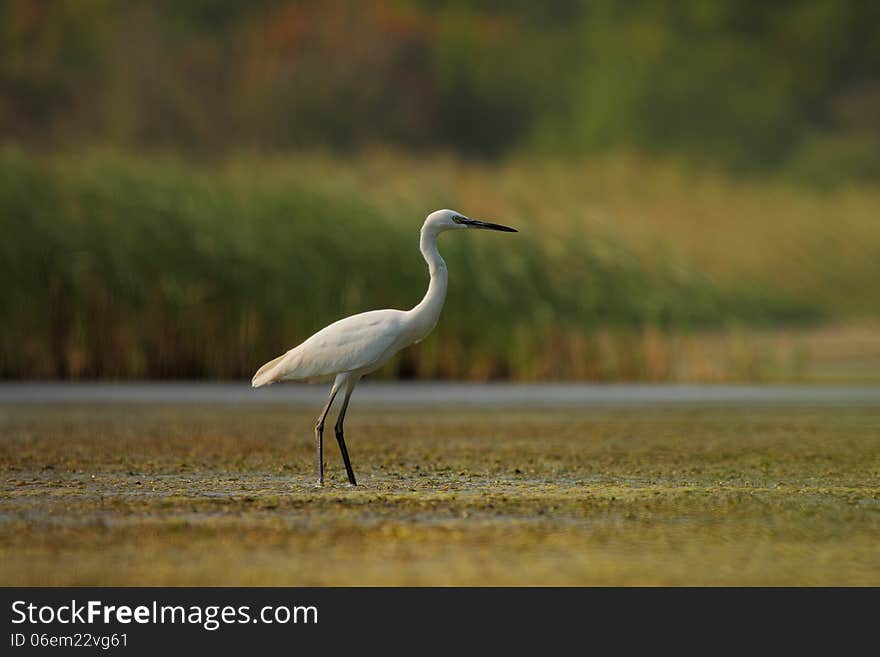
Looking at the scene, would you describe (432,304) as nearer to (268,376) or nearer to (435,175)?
(268,376)

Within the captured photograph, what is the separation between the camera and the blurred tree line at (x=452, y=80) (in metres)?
39.9

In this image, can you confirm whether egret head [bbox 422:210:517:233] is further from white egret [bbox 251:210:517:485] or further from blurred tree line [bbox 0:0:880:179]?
blurred tree line [bbox 0:0:880:179]

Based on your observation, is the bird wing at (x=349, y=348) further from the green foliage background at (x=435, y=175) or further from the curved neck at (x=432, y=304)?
the green foliage background at (x=435, y=175)

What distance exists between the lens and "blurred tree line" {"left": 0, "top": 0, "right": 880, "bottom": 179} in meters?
39.9

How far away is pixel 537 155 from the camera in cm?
3972

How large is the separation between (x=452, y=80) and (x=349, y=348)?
3539cm

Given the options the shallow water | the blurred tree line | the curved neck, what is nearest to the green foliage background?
the blurred tree line

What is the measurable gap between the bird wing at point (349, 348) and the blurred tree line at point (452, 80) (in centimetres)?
3078

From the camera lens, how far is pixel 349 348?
25.7 feet

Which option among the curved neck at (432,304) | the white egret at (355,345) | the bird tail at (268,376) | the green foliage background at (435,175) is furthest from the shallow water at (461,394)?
the white egret at (355,345)

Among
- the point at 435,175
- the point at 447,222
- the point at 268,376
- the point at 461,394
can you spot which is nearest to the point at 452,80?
the point at 435,175
